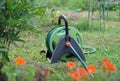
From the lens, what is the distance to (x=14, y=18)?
4137mm

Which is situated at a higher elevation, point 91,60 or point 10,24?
point 10,24

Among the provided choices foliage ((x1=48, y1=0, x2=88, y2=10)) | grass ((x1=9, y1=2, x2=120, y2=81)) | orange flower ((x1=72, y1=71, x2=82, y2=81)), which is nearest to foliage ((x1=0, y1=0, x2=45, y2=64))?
grass ((x1=9, y1=2, x2=120, y2=81))

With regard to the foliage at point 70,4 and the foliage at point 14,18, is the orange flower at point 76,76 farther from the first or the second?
the foliage at point 70,4

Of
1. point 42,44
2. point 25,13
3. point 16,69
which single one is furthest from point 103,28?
point 16,69

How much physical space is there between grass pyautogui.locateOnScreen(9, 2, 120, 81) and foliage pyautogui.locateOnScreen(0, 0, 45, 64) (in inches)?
29.2

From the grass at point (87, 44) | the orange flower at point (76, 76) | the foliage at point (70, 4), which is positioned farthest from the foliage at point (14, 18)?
the foliage at point (70, 4)

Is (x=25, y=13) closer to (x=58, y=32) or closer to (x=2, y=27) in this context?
(x=2, y=27)

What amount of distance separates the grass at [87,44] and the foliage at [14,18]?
0.74 m

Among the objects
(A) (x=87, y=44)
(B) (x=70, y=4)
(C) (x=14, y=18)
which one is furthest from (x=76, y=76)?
(B) (x=70, y=4)

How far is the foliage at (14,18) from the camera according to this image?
4023 mm

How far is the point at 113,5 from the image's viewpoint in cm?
1188

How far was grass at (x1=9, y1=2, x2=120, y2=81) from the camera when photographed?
5427 mm

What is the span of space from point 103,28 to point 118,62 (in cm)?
332

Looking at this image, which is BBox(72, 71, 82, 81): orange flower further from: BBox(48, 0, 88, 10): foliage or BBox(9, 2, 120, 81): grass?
BBox(48, 0, 88, 10): foliage
